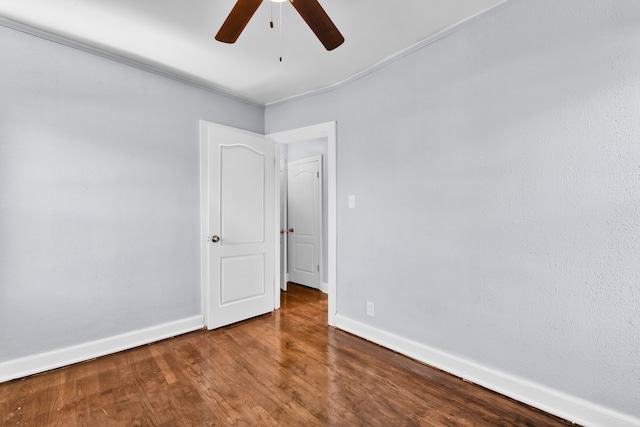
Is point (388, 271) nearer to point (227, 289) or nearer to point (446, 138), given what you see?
point (446, 138)

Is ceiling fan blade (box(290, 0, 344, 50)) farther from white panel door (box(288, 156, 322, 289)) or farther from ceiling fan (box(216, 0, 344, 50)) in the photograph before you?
white panel door (box(288, 156, 322, 289))

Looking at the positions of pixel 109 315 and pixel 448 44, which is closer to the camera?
pixel 448 44

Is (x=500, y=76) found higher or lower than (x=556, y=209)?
higher

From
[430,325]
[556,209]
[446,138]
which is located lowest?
[430,325]

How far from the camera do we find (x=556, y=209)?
1698 mm

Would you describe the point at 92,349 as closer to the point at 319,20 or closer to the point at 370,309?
the point at 370,309

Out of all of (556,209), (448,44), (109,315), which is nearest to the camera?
(556,209)

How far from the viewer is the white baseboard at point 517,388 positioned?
5.13 feet

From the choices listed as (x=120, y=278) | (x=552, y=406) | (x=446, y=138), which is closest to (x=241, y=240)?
(x=120, y=278)

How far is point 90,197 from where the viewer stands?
2385mm

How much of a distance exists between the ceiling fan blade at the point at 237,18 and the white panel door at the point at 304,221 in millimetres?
2814

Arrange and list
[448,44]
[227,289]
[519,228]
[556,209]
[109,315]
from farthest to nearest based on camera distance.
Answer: [227,289]
[109,315]
[448,44]
[519,228]
[556,209]

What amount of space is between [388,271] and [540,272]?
1.10 m

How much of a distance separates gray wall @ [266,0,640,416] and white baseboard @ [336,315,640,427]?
0.16 ft
